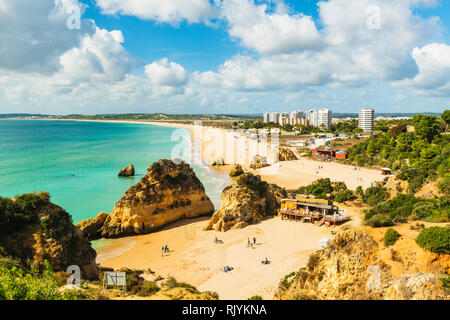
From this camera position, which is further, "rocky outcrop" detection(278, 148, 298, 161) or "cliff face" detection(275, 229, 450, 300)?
"rocky outcrop" detection(278, 148, 298, 161)

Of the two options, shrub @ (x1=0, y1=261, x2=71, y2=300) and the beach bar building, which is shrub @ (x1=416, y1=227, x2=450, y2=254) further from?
the beach bar building

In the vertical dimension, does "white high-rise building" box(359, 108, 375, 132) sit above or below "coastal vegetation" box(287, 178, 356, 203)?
above

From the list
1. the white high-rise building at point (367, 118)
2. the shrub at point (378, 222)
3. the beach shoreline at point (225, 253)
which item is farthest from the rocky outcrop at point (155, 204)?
the white high-rise building at point (367, 118)

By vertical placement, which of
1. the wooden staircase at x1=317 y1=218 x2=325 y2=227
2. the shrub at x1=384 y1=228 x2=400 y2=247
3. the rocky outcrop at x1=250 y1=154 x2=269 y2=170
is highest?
the shrub at x1=384 y1=228 x2=400 y2=247

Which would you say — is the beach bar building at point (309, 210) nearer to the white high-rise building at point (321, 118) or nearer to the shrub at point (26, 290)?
the shrub at point (26, 290)

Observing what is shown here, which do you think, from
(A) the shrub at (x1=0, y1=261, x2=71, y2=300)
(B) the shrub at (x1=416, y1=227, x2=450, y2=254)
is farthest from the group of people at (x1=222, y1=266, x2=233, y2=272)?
(A) the shrub at (x1=0, y1=261, x2=71, y2=300)

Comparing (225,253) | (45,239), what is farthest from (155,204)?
(45,239)
